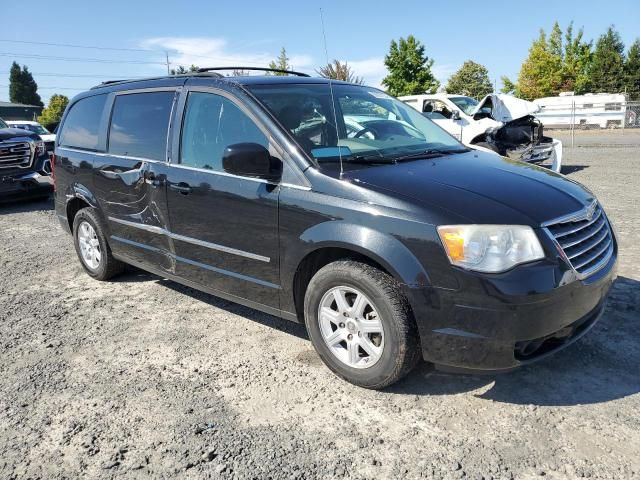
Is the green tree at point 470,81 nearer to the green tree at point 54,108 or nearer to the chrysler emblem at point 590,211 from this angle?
the green tree at point 54,108

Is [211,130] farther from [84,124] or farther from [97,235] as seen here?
[84,124]

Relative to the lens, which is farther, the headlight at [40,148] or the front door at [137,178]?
the headlight at [40,148]

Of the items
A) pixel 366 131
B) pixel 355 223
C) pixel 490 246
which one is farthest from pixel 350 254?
pixel 366 131

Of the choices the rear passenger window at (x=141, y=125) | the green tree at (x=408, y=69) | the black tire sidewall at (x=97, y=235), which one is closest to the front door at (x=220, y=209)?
the rear passenger window at (x=141, y=125)

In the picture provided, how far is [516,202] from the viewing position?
290 centimetres

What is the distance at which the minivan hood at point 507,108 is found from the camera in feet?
37.8

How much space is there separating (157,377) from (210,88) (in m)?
2.03

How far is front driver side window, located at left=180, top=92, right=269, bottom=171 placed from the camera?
12.0ft

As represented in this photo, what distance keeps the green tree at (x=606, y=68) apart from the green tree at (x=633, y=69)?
1.53 feet

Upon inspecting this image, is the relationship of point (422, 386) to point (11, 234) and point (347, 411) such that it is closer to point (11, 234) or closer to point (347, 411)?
point (347, 411)

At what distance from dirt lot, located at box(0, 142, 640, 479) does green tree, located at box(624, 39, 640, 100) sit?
171 feet

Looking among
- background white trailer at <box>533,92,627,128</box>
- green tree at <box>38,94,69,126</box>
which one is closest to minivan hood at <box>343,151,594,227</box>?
background white trailer at <box>533,92,627,128</box>

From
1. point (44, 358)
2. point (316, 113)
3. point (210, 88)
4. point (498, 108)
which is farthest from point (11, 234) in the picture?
point (498, 108)

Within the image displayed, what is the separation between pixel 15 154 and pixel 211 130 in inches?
309
